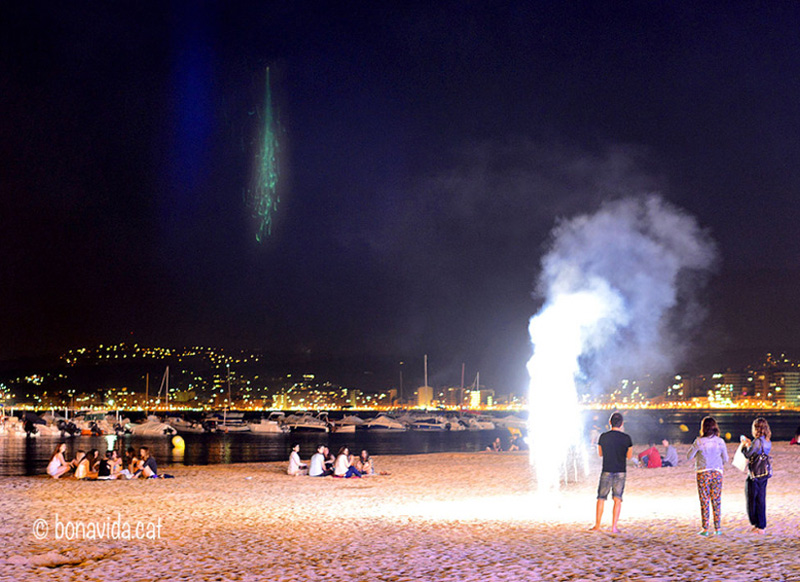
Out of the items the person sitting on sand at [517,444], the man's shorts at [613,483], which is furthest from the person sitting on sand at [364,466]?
Answer: the person sitting on sand at [517,444]

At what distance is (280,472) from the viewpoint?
25.2 meters

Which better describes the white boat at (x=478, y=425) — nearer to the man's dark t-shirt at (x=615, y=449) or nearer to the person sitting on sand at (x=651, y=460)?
the person sitting on sand at (x=651, y=460)

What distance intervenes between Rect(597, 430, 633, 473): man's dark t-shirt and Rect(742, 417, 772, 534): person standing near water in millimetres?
1857

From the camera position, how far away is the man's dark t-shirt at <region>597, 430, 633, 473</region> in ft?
35.3

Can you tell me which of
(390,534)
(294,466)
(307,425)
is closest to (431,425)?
(307,425)

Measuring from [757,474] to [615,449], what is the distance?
7.16 ft

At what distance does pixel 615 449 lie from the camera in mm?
10750

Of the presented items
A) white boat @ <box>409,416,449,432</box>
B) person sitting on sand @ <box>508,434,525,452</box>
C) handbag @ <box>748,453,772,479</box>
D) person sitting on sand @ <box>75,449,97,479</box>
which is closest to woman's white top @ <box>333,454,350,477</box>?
person sitting on sand @ <box>75,449,97,479</box>

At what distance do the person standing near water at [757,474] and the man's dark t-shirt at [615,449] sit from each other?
1.86 meters

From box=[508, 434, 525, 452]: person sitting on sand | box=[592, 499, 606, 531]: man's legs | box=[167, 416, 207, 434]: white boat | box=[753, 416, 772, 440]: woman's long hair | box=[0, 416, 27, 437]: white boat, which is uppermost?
box=[753, 416, 772, 440]: woman's long hair

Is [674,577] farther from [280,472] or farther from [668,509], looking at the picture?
[280,472]

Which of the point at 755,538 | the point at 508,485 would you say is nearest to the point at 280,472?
the point at 508,485

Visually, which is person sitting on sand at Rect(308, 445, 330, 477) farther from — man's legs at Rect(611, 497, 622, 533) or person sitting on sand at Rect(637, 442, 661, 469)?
man's legs at Rect(611, 497, 622, 533)

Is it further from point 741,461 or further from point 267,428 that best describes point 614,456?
point 267,428
